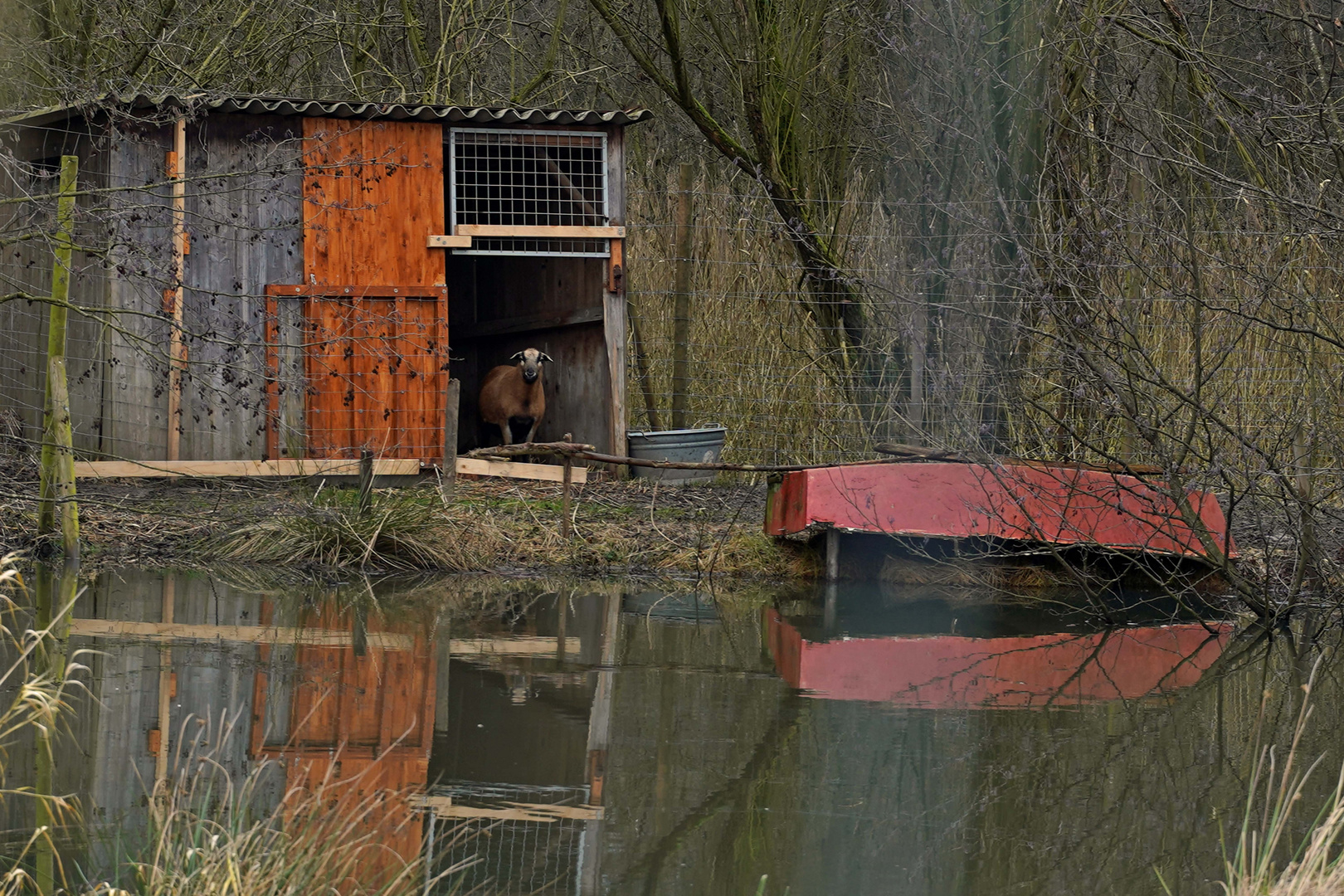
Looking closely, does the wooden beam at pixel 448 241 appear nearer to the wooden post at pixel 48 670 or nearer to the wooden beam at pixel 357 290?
the wooden beam at pixel 357 290

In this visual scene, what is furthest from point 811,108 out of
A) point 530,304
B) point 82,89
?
point 82,89

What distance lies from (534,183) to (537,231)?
4.70 ft

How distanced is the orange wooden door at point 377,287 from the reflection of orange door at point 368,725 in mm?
4713

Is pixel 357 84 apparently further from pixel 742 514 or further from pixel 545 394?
pixel 742 514

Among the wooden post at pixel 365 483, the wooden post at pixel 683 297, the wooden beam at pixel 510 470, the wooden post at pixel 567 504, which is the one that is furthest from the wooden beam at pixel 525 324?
the wooden post at pixel 365 483

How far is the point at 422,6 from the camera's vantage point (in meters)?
17.2

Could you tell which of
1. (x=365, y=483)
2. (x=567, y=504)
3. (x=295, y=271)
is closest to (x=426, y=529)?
(x=365, y=483)

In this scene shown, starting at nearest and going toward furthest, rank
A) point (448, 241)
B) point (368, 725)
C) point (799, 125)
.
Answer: point (368, 725) → point (448, 241) → point (799, 125)

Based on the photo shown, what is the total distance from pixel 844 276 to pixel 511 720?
7.37m

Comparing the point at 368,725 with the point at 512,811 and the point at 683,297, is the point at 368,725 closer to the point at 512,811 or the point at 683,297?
the point at 512,811

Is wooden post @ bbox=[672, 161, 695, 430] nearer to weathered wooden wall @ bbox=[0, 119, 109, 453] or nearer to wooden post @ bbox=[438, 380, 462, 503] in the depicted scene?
wooden post @ bbox=[438, 380, 462, 503]

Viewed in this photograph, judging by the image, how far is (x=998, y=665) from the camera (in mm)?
7773

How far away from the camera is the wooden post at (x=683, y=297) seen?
13.9 meters

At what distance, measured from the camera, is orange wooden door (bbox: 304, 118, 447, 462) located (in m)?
12.4
